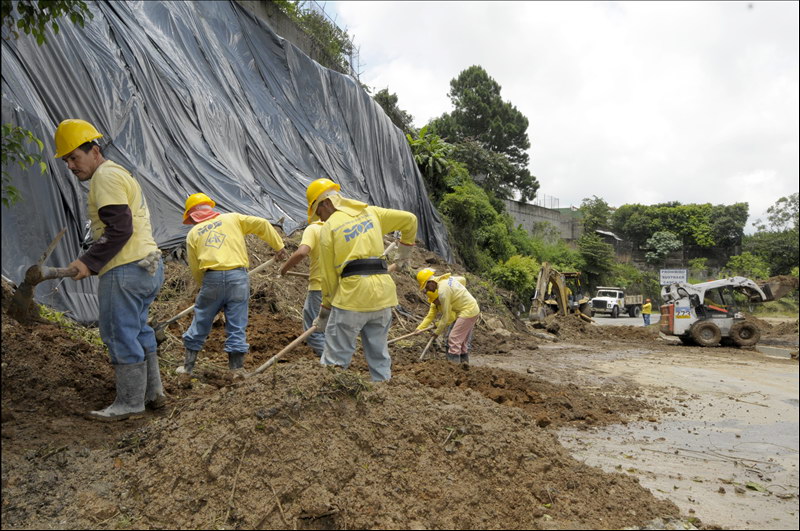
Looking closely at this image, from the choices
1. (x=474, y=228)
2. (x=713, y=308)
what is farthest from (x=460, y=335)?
(x=474, y=228)

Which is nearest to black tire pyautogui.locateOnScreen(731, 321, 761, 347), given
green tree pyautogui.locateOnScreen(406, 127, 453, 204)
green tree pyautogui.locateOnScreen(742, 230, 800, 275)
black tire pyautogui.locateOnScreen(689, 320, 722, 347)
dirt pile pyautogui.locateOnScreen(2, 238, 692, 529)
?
black tire pyautogui.locateOnScreen(689, 320, 722, 347)

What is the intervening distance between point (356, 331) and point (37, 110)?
17.9 ft

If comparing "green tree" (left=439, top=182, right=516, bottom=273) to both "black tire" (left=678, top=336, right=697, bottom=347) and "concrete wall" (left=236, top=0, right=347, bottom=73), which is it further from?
"black tire" (left=678, top=336, right=697, bottom=347)

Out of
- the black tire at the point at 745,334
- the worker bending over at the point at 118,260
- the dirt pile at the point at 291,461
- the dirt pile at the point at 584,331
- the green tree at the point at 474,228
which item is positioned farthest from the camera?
the green tree at the point at 474,228

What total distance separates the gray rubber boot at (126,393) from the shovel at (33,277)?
2.15 ft

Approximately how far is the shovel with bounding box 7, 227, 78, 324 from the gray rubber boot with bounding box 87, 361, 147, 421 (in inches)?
25.8

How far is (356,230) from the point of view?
4.02 m

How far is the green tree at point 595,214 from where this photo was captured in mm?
43344

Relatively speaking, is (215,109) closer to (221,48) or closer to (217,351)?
(221,48)

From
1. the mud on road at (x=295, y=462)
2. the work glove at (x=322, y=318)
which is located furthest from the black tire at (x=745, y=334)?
the work glove at (x=322, y=318)

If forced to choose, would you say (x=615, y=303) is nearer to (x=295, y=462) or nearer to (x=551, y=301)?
(x=551, y=301)

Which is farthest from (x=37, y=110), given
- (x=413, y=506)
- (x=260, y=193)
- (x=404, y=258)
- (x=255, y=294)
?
(x=413, y=506)

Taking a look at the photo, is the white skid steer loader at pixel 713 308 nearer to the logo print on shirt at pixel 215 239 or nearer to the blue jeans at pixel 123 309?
the logo print on shirt at pixel 215 239

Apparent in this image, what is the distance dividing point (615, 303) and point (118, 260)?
29646 millimetres
